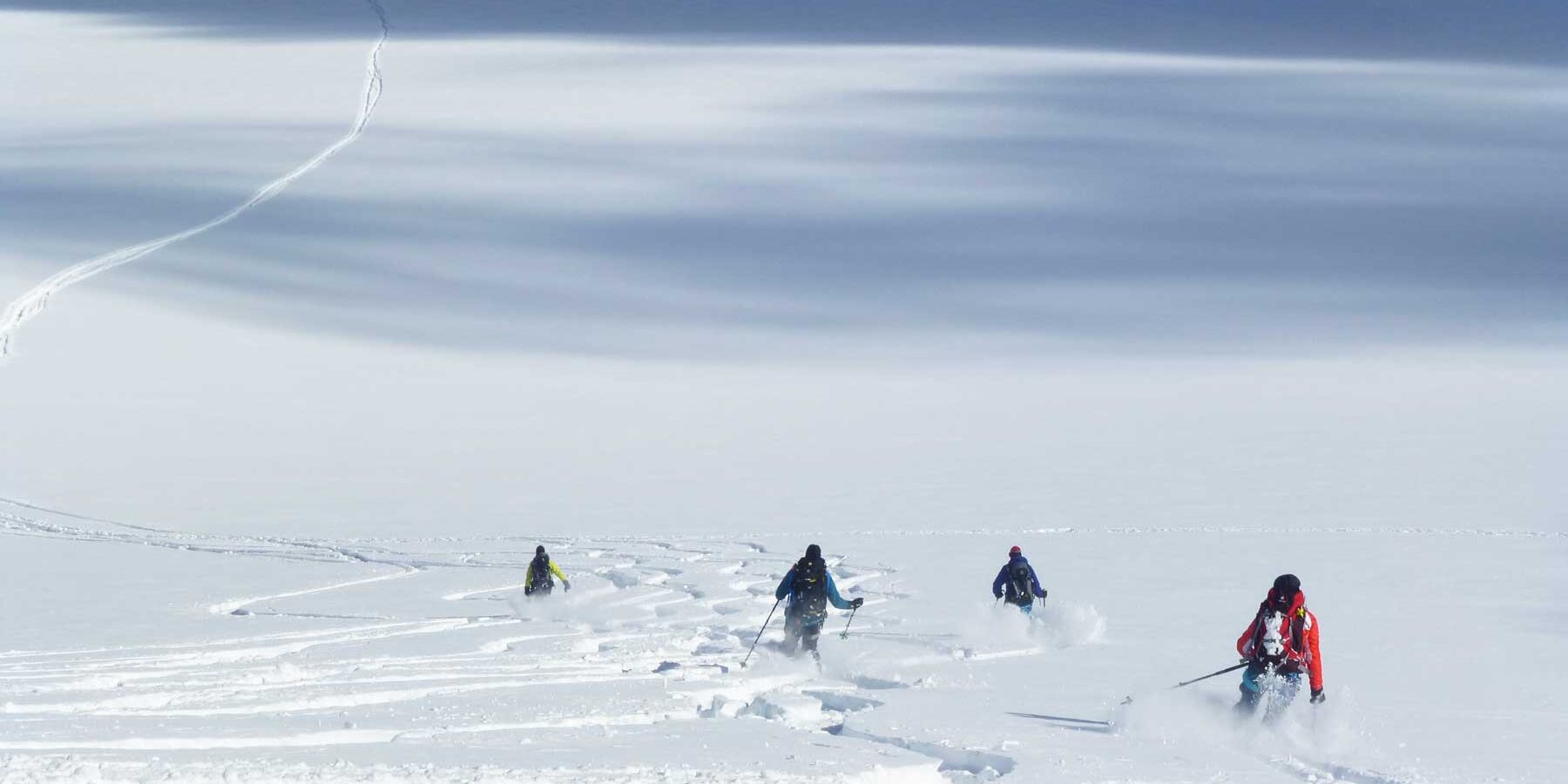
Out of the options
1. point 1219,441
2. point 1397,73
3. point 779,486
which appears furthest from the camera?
point 1397,73

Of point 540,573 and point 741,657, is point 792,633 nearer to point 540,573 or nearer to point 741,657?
point 741,657

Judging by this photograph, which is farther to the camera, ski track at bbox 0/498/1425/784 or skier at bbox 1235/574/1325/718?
skier at bbox 1235/574/1325/718

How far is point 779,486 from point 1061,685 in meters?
8.87

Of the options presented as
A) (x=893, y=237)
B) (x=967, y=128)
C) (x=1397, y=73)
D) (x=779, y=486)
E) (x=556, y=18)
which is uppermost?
(x=556, y=18)

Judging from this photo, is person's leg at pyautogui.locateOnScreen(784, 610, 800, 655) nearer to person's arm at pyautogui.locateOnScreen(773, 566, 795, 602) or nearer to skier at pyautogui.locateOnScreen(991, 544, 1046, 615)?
person's arm at pyautogui.locateOnScreen(773, 566, 795, 602)

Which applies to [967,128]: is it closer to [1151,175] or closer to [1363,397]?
[1151,175]

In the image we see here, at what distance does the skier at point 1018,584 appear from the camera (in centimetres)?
1047

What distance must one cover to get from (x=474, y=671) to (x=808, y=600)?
→ 1.67 m

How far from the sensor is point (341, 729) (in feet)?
23.2

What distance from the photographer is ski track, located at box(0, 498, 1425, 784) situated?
7.01 metres

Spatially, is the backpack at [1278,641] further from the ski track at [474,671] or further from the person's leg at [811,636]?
the person's leg at [811,636]

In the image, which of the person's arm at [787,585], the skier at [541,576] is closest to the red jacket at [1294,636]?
the person's arm at [787,585]

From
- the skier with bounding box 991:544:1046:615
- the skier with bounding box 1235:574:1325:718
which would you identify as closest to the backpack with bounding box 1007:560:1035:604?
the skier with bounding box 991:544:1046:615

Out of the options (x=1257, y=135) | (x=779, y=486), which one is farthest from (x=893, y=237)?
(x=779, y=486)
